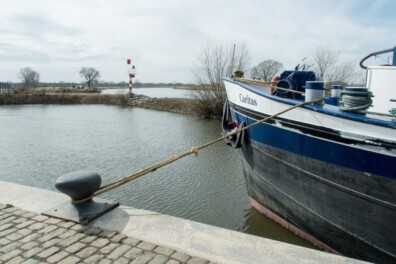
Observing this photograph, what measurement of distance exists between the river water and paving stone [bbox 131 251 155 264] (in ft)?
10.3

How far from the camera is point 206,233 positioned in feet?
10.4

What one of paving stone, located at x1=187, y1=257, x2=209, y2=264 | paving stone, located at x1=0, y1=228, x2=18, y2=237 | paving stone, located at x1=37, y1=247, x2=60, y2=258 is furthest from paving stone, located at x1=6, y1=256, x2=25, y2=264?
paving stone, located at x1=187, y1=257, x2=209, y2=264

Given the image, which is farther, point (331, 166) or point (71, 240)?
point (331, 166)

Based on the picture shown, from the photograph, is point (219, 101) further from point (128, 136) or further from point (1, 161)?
point (1, 161)

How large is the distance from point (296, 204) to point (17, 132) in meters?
16.8

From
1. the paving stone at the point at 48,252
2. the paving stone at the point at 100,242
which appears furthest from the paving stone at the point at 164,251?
the paving stone at the point at 48,252

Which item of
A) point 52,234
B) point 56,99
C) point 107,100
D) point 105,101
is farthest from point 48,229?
point 56,99

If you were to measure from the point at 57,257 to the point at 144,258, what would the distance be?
0.80 meters

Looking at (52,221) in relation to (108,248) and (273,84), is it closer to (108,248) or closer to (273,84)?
(108,248)

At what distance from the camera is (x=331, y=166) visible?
389cm

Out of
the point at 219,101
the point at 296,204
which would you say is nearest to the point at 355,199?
the point at 296,204

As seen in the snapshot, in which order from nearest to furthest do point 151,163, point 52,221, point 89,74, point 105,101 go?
1. point 52,221
2. point 151,163
3. point 105,101
4. point 89,74

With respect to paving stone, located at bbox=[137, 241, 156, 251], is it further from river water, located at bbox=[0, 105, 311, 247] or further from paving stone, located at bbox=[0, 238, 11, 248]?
river water, located at bbox=[0, 105, 311, 247]

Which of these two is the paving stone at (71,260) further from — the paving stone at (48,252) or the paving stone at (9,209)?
the paving stone at (9,209)
